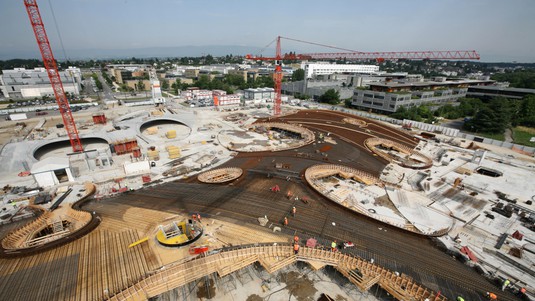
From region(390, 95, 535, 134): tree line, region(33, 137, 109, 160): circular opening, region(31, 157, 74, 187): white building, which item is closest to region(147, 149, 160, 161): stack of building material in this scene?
region(31, 157, 74, 187): white building

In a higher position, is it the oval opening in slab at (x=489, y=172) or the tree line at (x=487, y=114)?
the tree line at (x=487, y=114)

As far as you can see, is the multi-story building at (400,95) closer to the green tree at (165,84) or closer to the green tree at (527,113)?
the green tree at (527,113)

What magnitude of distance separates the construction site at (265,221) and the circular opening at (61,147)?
0.48m

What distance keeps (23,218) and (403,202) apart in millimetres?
61590

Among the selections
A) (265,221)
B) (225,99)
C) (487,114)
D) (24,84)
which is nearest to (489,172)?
(487,114)

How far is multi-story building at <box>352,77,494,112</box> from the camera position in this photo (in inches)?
4140

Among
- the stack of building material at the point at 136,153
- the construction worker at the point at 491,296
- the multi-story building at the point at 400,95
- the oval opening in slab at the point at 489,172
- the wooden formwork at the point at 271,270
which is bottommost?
the oval opening in slab at the point at 489,172

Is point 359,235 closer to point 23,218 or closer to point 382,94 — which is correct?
point 23,218

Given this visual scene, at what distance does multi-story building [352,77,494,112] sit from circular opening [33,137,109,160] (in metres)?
112

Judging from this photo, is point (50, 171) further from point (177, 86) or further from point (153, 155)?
point (177, 86)

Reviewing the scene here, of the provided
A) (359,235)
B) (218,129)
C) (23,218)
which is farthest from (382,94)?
(23,218)

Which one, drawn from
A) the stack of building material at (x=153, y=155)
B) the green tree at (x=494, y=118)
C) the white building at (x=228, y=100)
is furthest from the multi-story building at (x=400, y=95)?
the stack of building material at (x=153, y=155)

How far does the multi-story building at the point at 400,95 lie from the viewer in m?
105

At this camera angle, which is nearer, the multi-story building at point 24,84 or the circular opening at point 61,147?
the circular opening at point 61,147
